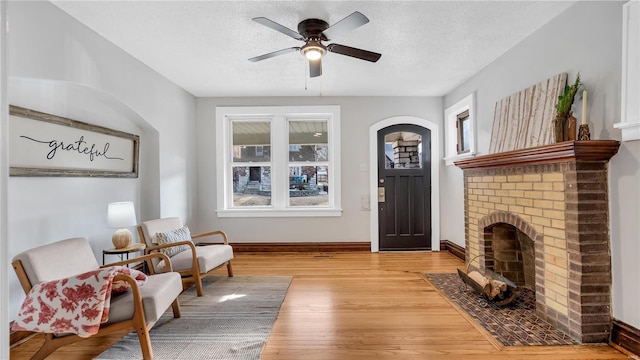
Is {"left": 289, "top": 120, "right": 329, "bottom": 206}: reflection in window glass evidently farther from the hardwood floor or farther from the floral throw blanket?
the floral throw blanket

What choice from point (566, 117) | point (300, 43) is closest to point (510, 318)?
point (566, 117)

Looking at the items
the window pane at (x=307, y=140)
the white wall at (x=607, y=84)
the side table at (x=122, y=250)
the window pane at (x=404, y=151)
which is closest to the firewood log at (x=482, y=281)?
the white wall at (x=607, y=84)

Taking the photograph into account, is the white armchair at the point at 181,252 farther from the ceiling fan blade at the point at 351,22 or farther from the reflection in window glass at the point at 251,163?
the ceiling fan blade at the point at 351,22

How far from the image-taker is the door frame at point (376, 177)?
4.57m

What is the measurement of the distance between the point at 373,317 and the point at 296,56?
8.74 feet

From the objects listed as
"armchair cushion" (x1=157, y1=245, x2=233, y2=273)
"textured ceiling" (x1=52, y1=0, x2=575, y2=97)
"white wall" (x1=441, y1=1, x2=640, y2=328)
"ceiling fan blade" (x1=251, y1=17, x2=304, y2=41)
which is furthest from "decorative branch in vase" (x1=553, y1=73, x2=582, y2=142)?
"armchair cushion" (x1=157, y1=245, x2=233, y2=273)

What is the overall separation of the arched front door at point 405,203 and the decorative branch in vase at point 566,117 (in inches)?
96.2

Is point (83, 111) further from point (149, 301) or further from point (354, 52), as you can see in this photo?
point (354, 52)

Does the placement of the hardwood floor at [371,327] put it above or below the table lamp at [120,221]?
below

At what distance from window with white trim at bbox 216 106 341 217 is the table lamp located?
1887 mm

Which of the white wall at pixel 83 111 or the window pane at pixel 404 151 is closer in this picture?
the white wall at pixel 83 111

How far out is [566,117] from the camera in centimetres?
214

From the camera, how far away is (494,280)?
104 inches

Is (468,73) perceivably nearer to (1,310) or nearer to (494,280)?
(494,280)
